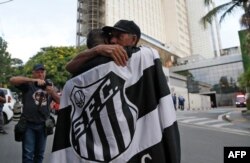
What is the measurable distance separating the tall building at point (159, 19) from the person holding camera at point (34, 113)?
2567 inches

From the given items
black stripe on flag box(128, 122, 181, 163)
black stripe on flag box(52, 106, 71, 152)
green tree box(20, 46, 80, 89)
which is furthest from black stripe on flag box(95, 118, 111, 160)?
green tree box(20, 46, 80, 89)

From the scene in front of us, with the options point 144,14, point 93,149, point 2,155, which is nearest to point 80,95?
point 93,149

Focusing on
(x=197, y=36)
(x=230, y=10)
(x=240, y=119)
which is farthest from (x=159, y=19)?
(x=240, y=119)

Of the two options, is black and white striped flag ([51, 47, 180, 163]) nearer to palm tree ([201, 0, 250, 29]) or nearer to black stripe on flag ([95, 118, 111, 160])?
black stripe on flag ([95, 118, 111, 160])

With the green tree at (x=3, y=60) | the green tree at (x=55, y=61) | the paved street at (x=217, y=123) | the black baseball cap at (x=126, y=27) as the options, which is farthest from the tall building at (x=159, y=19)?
the black baseball cap at (x=126, y=27)

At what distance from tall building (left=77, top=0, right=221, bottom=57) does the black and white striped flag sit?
67300 millimetres

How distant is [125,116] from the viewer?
1839 mm

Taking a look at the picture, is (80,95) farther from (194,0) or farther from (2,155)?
(194,0)

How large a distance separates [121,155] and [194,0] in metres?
115

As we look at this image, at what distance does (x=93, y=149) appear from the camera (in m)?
1.86

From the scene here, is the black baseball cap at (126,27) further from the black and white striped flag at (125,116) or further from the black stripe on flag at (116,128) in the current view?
the black stripe on flag at (116,128)

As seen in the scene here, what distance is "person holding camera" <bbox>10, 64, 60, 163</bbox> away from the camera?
391 centimetres

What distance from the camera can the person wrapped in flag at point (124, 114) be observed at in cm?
181

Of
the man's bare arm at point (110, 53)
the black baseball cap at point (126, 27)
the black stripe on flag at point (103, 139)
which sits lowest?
the black stripe on flag at point (103, 139)
